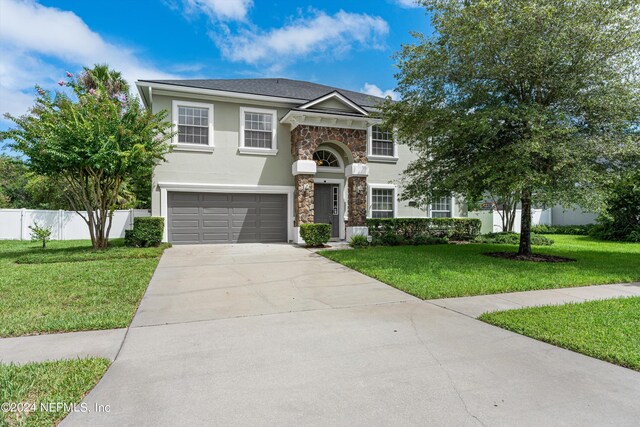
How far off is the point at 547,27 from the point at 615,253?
7715mm

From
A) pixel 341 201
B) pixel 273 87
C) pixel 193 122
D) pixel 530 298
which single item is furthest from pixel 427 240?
pixel 193 122

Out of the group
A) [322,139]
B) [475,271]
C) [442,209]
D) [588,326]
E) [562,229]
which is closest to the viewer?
[588,326]

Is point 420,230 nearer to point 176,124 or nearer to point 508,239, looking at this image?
point 508,239

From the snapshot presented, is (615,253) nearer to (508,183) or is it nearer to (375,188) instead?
(508,183)

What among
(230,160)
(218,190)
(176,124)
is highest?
(176,124)

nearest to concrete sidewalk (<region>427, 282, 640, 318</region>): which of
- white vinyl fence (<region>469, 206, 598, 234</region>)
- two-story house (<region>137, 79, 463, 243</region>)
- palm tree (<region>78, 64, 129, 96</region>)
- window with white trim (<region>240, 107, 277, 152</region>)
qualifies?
two-story house (<region>137, 79, 463, 243</region>)

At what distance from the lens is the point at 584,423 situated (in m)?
2.33

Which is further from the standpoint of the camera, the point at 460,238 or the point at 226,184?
the point at 460,238

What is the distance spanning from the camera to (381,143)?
15961mm

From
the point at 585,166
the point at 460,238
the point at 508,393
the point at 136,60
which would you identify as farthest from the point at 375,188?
the point at 508,393

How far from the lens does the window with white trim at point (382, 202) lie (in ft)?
51.6

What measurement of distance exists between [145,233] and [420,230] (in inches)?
424

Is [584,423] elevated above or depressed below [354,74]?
below

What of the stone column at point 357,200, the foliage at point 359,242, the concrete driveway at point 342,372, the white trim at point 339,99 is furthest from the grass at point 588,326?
the white trim at point 339,99
